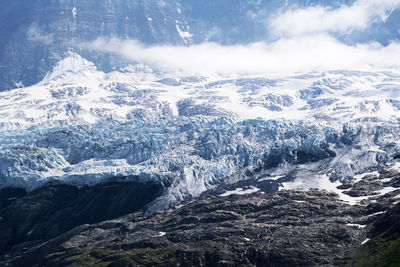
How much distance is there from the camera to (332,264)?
7810 inches

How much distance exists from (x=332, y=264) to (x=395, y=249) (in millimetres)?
21350

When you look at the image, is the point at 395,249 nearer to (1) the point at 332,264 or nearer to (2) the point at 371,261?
(2) the point at 371,261

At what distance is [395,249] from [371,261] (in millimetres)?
8731

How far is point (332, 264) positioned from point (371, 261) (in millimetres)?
13599

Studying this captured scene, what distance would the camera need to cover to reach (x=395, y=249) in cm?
19075

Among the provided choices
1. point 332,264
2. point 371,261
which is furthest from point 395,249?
point 332,264

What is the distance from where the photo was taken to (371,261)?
191m
